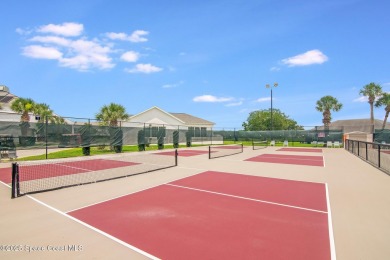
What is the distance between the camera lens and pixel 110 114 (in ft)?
74.2

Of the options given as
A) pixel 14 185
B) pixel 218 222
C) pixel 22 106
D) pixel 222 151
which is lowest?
pixel 218 222

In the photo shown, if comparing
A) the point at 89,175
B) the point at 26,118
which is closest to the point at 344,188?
the point at 89,175

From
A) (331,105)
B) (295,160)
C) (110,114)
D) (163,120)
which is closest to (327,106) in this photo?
(331,105)

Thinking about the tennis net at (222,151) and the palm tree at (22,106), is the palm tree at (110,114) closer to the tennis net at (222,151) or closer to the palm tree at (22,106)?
the tennis net at (222,151)

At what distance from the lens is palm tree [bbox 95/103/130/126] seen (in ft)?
73.9

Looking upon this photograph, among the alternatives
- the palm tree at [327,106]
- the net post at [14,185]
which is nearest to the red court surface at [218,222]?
the net post at [14,185]

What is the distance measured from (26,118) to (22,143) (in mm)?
15862

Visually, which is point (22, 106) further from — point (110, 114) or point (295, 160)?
point (295, 160)

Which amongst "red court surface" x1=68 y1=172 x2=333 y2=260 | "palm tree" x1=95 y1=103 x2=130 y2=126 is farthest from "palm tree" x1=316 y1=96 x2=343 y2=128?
"red court surface" x1=68 y1=172 x2=333 y2=260

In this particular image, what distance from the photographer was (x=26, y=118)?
2944cm

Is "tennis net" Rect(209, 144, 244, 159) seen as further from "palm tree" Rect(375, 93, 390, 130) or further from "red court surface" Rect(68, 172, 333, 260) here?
"palm tree" Rect(375, 93, 390, 130)

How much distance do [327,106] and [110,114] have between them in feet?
142

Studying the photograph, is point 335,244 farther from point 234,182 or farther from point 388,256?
point 234,182

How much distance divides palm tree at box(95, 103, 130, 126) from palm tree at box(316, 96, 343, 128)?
41352 millimetres
